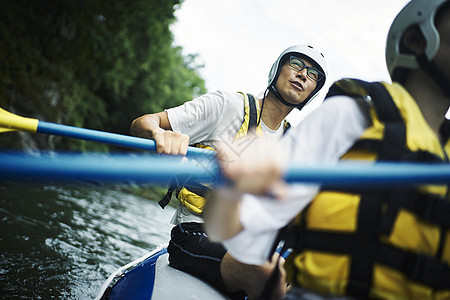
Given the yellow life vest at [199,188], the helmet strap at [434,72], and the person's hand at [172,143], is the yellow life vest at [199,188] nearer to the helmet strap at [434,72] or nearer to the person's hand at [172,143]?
the person's hand at [172,143]

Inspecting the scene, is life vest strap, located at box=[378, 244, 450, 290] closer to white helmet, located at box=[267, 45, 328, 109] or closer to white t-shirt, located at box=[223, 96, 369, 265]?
white t-shirt, located at box=[223, 96, 369, 265]

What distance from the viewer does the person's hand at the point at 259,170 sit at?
0.66m

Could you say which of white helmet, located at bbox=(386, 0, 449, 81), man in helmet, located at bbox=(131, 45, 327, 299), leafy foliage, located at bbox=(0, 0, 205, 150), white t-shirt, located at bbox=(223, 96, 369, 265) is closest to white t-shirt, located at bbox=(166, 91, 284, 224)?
man in helmet, located at bbox=(131, 45, 327, 299)

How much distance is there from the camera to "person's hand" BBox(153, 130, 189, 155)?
5.48 feet

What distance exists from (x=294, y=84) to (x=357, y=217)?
1853 millimetres

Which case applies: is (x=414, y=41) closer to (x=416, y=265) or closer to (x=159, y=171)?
(x=416, y=265)

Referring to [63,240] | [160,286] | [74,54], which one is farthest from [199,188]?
[74,54]

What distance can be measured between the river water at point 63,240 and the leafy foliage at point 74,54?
3.44m

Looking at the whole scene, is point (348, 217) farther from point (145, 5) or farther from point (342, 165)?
point (145, 5)

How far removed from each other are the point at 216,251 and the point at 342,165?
124 centimetres

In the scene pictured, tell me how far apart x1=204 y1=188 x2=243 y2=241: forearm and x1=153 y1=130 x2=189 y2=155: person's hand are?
32.3 inches

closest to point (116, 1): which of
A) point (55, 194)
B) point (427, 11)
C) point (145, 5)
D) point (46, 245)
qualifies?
point (145, 5)

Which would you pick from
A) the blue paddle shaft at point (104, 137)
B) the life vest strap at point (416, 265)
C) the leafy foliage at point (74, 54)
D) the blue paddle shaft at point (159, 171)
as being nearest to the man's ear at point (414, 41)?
the blue paddle shaft at point (159, 171)

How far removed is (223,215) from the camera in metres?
0.83
